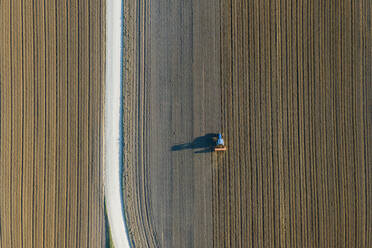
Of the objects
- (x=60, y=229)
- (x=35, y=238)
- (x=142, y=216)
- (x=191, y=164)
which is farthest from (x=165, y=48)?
(x=35, y=238)

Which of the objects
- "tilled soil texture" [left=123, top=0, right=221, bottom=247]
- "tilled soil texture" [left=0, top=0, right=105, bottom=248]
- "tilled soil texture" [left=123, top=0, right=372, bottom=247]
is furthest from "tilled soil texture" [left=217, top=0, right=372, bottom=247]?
"tilled soil texture" [left=0, top=0, right=105, bottom=248]

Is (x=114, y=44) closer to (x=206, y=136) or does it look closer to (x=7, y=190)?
(x=206, y=136)

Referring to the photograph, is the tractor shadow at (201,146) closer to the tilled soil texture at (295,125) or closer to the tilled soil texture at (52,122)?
the tilled soil texture at (295,125)

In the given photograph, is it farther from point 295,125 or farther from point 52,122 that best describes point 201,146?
point 52,122

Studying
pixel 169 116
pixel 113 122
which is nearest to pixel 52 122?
pixel 113 122

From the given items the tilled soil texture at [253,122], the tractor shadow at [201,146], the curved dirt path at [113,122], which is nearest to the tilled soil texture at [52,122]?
the curved dirt path at [113,122]

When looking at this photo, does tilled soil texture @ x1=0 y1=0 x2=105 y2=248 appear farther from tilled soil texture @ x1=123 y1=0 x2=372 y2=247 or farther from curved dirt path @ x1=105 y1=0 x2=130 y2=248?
tilled soil texture @ x1=123 y1=0 x2=372 y2=247

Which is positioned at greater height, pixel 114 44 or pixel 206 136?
pixel 114 44
